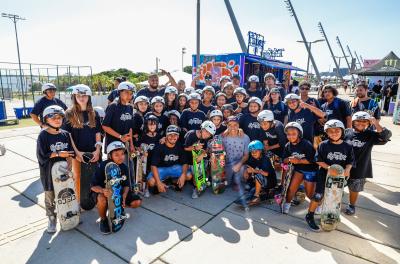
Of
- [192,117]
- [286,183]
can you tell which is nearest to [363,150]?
[286,183]

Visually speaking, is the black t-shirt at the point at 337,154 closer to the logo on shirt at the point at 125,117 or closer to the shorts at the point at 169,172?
the shorts at the point at 169,172

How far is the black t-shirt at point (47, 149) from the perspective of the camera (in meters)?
3.45

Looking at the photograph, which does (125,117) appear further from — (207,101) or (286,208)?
(286,208)

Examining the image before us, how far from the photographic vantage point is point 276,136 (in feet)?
16.7

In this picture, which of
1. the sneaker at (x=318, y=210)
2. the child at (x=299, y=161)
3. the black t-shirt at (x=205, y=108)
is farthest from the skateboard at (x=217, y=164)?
the sneaker at (x=318, y=210)

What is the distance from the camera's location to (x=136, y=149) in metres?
4.98

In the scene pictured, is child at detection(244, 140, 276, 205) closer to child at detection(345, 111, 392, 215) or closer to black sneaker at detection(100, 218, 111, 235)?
child at detection(345, 111, 392, 215)

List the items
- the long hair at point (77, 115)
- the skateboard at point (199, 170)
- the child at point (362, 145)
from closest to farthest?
the long hair at point (77, 115) → the child at point (362, 145) → the skateboard at point (199, 170)

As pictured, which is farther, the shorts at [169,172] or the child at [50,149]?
the shorts at [169,172]

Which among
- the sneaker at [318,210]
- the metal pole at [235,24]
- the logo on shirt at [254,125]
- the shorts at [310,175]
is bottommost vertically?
the sneaker at [318,210]

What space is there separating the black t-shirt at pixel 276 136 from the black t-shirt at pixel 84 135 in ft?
10.6

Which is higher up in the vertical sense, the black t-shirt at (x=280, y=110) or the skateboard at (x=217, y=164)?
the black t-shirt at (x=280, y=110)

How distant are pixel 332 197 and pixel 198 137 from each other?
8.15 feet

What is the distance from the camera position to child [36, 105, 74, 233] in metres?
3.46
